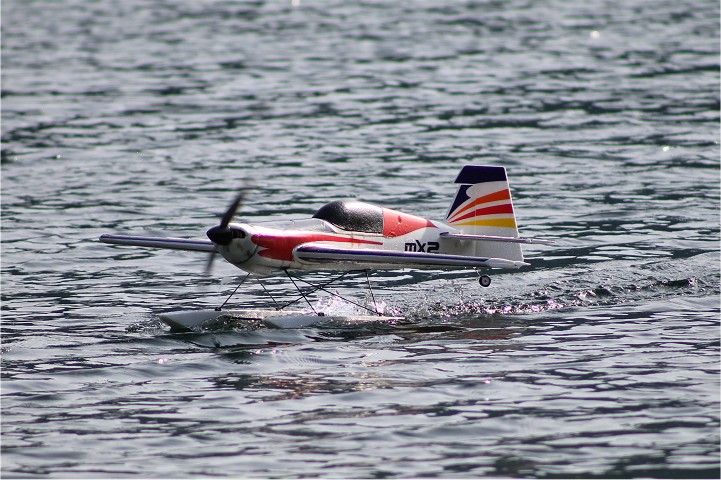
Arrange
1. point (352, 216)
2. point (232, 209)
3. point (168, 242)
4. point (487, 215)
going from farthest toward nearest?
point (487, 215)
point (352, 216)
point (168, 242)
point (232, 209)

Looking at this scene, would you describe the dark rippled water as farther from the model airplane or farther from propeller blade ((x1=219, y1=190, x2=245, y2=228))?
propeller blade ((x1=219, y1=190, x2=245, y2=228))

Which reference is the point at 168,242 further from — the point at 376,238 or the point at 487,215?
the point at 487,215

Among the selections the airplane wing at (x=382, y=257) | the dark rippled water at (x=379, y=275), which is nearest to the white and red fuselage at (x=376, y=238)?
the airplane wing at (x=382, y=257)

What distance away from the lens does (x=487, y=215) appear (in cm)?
2228

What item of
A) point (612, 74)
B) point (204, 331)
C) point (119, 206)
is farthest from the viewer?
point (612, 74)

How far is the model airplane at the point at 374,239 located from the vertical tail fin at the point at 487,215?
0.8 inches

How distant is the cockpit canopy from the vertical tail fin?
196 cm

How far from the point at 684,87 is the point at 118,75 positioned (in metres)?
27.7

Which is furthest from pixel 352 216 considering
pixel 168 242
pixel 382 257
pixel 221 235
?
pixel 168 242

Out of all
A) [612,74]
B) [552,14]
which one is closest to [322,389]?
[612,74]

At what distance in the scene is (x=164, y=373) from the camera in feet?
58.3

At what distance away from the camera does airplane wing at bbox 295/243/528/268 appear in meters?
20.0

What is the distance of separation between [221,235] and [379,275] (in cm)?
732

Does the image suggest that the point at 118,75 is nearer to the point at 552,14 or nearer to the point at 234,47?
the point at 234,47
